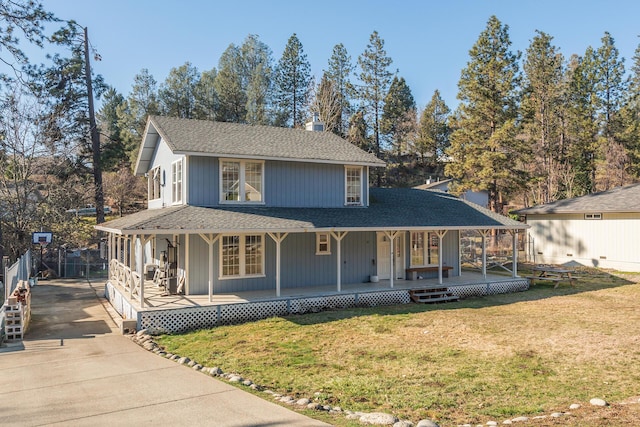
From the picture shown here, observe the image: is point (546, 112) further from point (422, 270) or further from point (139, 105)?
point (139, 105)

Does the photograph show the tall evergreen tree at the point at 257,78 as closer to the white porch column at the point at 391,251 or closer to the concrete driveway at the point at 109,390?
the white porch column at the point at 391,251

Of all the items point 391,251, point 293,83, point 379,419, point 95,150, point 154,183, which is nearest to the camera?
point 379,419

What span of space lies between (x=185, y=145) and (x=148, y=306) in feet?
17.3

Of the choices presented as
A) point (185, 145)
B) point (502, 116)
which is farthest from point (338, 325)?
point (502, 116)

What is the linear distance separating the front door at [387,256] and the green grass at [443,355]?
2.90m

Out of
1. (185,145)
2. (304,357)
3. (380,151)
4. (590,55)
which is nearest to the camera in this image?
(304,357)

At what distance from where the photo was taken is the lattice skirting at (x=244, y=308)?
1169 cm

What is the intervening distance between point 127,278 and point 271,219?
517 centimetres

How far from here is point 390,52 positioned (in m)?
41.1

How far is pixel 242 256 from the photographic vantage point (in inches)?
575

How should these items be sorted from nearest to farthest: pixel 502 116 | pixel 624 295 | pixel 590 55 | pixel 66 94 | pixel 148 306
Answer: pixel 148 306 < pixel 624 295 < pixel 66 94 < pixel 502 116 < pixel 590 55

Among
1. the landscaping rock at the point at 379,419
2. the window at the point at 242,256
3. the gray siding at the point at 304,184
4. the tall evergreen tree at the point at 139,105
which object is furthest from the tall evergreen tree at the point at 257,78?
the landscaping rock at the point at 379,419

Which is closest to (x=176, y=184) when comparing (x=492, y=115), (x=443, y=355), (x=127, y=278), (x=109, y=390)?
(x=127, y=278)

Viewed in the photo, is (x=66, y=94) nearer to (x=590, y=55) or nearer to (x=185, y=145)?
(x=185, y=145)
